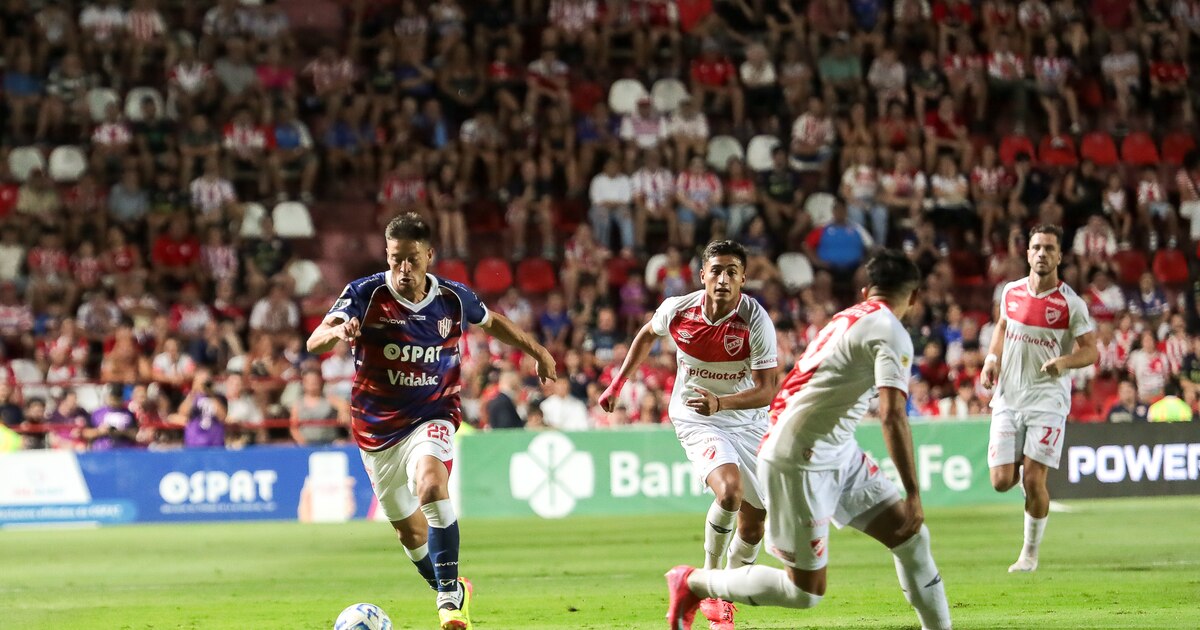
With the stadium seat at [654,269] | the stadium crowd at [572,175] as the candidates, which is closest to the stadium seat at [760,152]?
the stadium crowd at [572,175]

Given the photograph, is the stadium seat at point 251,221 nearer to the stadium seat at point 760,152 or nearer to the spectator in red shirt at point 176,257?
the spectator in red shirt at point 176,257

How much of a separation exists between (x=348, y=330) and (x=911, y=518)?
3098mm

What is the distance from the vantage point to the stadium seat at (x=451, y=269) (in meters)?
23.6

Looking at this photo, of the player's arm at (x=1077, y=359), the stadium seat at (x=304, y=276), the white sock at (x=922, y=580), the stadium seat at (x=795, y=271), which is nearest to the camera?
the white sock at (x=922, y=580)

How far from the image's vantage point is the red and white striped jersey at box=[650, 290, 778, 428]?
372 inches

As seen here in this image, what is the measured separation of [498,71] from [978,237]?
27.7ft

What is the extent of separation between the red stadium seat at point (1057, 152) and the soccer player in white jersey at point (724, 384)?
1793 cm

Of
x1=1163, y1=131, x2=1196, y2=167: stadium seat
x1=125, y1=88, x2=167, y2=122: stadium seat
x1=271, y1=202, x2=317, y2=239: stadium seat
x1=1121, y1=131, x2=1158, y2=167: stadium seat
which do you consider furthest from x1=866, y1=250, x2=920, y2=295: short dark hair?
x1=1163, y1=131, x2=1196, y2=167: stadium seat

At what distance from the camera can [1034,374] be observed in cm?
1202

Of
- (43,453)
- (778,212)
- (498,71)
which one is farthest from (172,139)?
(778,212)

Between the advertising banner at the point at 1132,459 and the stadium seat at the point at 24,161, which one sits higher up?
the stadium seat at the point at 24,161

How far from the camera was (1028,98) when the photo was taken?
2725cm

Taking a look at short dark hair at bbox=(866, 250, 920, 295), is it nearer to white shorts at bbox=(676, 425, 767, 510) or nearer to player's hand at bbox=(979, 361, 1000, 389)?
white shorts at bbox=(676, 425, 767, 510)

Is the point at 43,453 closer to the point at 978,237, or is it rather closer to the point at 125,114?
the point at 125,114
